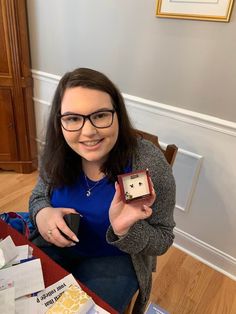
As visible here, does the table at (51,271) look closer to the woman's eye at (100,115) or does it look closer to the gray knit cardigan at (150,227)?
the gray knit cardigan at (150,227)

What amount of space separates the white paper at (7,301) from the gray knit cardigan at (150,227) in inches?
11.5

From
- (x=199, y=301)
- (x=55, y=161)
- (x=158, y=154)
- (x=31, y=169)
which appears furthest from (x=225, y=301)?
(x=31, y=169)

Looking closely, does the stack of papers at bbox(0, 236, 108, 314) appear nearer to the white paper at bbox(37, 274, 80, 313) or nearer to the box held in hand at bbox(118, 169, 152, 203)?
the white paper at bbox(37, 274, 80, 313)

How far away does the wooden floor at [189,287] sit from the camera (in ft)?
4.83

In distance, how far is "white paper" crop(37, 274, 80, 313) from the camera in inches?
26.1

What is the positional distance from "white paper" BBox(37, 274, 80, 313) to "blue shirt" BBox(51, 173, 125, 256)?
0.88ft

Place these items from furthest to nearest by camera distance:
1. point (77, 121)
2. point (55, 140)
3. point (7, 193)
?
point (7, 193) < point (55, 140) < point (77, 121)

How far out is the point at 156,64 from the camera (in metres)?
1.50

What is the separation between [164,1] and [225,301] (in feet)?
5.44

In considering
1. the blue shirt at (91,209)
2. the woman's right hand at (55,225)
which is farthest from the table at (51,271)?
the blue shirt at (91,209)

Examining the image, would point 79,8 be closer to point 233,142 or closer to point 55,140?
point 55,140

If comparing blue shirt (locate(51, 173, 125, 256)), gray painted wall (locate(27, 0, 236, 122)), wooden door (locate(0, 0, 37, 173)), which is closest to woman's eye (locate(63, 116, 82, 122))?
blue shirt (locate(51, 173, 125, 256))

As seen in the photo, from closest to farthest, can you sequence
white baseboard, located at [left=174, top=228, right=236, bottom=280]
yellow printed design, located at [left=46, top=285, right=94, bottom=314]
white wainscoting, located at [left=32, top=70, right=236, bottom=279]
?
yellow printed design, located at [left=46, top=285, right=94, bottom=314] → white wainscoting, located at [left=32, top=70, right=236, bottom=279] → white baseboard, located at [left=174, top=228, right=236, bottom=280]

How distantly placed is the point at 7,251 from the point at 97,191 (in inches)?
13.5
